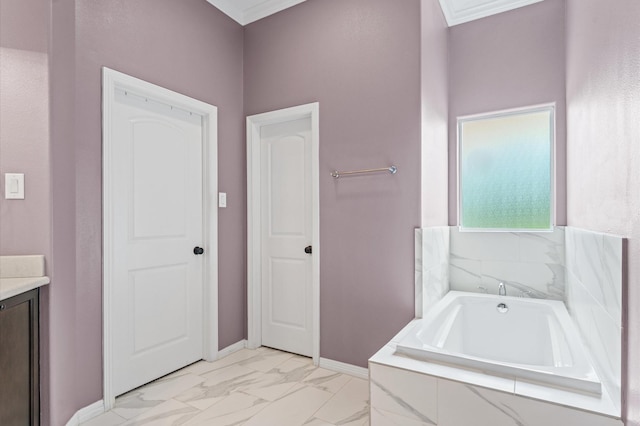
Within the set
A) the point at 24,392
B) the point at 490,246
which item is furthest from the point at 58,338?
the point at 490,246

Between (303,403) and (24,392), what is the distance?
4.71 feet

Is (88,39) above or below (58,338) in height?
above

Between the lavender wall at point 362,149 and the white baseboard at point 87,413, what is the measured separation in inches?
58.7

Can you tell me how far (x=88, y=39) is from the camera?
1996 mm

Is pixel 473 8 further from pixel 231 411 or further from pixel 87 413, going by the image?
pixel 87 413

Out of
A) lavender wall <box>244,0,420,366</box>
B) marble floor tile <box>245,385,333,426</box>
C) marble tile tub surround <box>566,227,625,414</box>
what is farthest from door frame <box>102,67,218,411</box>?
marble tile tub surround <box>566,227,625,414</box>

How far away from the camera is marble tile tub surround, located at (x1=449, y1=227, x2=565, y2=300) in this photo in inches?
105

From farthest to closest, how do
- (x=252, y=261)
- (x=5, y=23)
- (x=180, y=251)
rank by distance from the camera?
(x=252, y=261) < (x=180, y=251) < (x=5, y=23)


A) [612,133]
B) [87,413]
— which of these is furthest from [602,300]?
[87,413]

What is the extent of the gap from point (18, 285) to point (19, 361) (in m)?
0.34

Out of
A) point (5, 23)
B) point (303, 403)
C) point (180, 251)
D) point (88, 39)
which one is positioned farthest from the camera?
point (180, 251)

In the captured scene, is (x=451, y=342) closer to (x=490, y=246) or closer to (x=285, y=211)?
(x=490, y=246)

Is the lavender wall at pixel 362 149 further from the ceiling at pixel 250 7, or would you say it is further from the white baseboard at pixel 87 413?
the white baseboard at pixel 87 413

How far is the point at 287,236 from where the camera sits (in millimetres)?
3021
